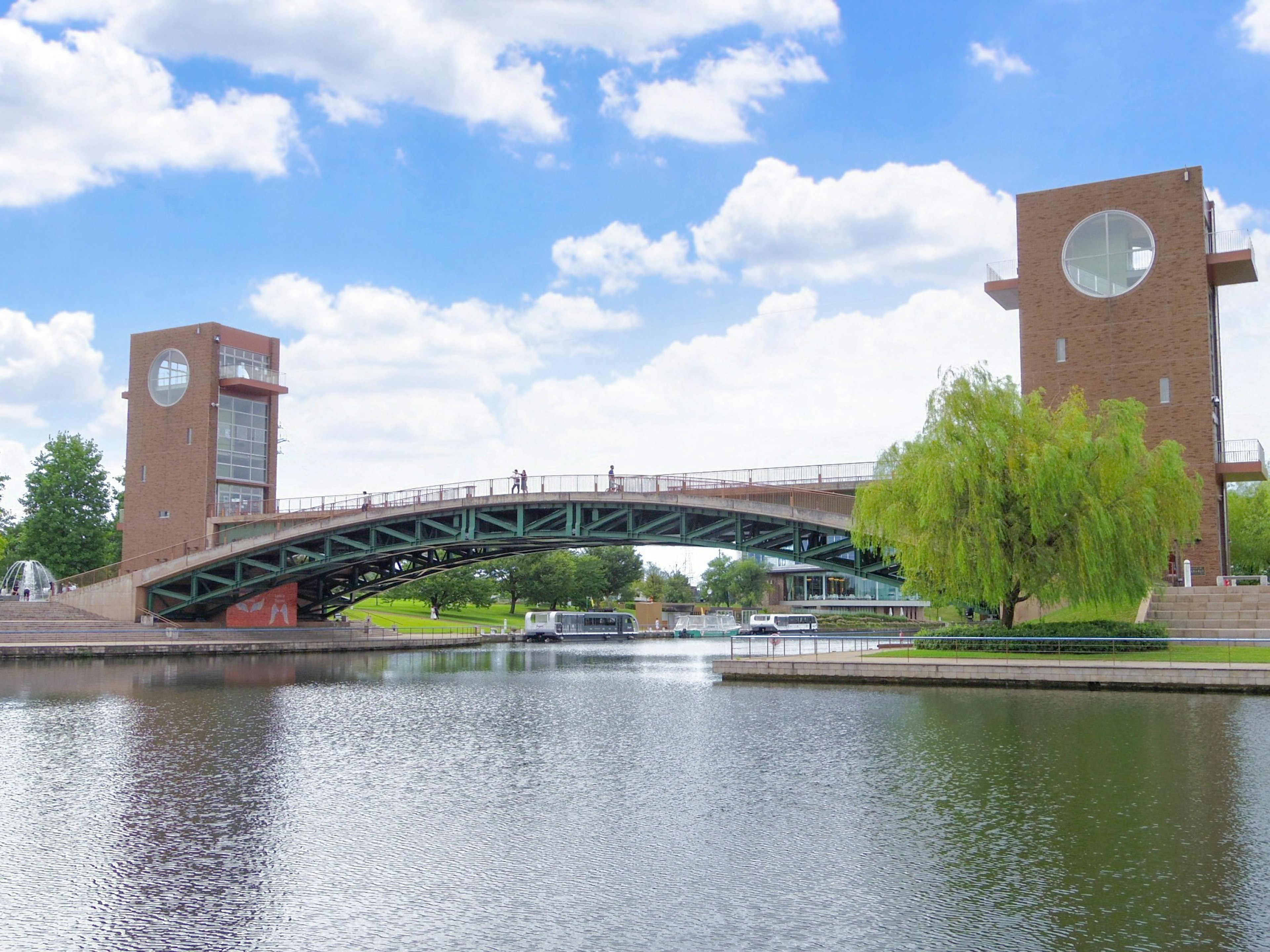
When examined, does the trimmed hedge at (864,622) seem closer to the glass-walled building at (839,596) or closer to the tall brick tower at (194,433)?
the glass-walled building at (839,596)

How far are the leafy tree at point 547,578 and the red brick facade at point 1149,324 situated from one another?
5913 cm

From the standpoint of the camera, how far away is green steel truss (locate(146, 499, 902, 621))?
48.7 meters

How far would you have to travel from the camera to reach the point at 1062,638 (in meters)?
32.3

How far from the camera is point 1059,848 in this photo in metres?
12.0

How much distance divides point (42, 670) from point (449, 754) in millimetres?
29363

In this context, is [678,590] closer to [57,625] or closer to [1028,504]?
[57,625]

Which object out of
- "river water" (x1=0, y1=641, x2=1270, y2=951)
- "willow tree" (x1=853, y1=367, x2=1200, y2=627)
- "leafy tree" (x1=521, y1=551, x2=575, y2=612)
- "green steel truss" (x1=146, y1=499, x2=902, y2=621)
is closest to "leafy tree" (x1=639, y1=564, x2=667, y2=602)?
"leafy tree" (x1=521, y1=551, x2=575, y2=612)

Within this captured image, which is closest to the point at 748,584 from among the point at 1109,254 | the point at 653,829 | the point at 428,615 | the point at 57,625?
the point at 428,615

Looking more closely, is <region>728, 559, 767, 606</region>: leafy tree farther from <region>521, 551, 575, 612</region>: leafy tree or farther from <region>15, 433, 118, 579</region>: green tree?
<region>15, 433, 118, 579</region>: green tree

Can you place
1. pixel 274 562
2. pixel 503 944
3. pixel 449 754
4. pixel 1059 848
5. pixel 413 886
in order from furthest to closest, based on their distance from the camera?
pixel 274 562
pixel 449 754
pixel 1059 848
pixel 413 886
pixel 503 944

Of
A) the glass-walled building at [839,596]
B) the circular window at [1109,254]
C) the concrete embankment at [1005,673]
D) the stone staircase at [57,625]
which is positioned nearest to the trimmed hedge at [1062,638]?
the concrete embankment at [1005,673]

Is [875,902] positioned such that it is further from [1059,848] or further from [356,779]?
[356,779]

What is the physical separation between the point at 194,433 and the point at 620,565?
201 feet

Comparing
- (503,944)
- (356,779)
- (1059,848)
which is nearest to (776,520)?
(356,779)
